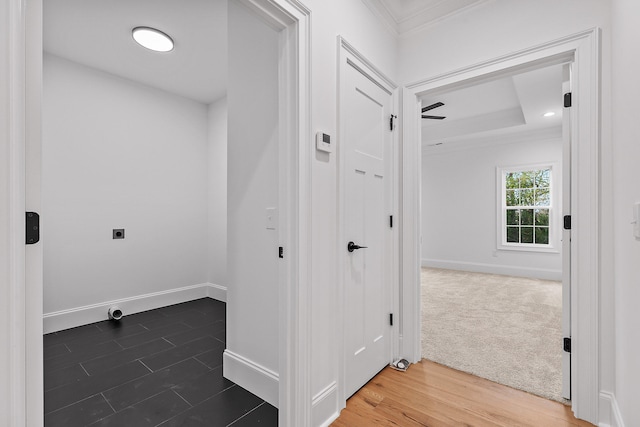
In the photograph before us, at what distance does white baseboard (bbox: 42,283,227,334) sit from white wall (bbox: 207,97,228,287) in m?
0.18

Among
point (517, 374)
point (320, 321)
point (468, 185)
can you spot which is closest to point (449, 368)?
point (517, 374)

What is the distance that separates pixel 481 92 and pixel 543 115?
1.25m

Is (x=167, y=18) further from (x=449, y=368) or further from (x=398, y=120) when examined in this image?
(x=449, y=368)

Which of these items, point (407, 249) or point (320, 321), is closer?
point (320, 321)

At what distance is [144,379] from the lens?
2.12m

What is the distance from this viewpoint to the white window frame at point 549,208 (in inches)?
212

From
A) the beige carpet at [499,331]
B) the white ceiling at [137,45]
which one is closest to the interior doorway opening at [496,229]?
the beige carpet at [499,331]

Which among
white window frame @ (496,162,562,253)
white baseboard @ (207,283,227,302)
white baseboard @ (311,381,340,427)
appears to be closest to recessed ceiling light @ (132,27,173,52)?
white baseboard @ (207,283,227,302)

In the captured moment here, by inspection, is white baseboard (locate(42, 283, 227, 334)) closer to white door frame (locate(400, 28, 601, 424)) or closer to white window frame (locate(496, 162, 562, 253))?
white door frame (locate(400, 28, 601, 424))

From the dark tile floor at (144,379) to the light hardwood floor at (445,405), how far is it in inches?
23.3

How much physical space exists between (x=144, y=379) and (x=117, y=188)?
221cm

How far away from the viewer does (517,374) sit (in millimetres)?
2160

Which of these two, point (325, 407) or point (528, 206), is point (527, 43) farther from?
point (528, 206)

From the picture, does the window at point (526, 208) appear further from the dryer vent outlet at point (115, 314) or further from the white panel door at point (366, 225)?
the dryer vent outlet at point (115, 314)
